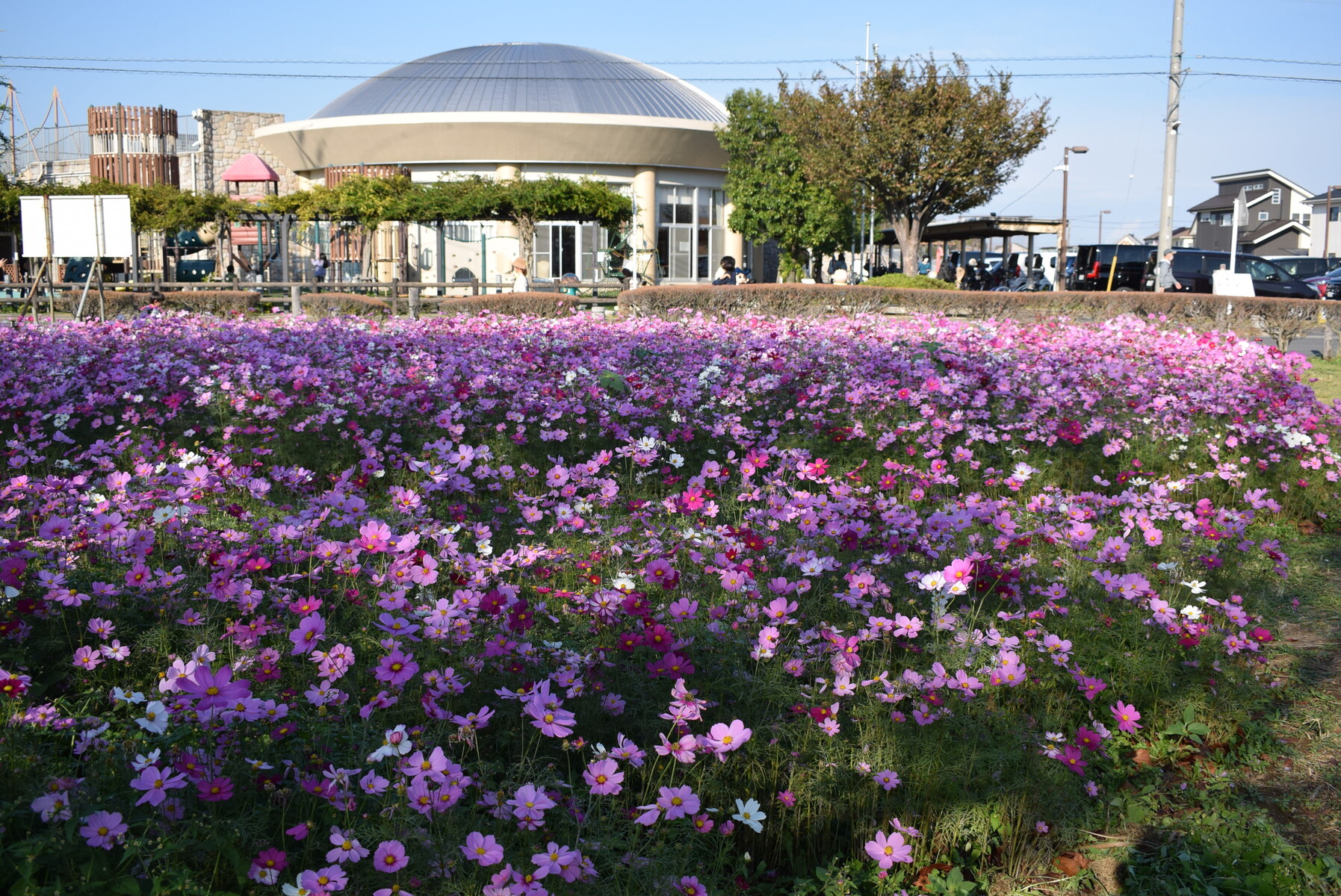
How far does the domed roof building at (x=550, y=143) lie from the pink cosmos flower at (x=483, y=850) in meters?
34.3

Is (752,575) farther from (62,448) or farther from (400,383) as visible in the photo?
(62,448)

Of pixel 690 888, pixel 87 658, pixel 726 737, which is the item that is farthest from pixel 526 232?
pixel 690 888

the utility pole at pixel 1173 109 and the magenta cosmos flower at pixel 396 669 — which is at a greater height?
the utility pole at pixel 1173 109

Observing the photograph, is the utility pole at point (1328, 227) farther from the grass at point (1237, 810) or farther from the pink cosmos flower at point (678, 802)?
the pink cosmos flower at point (678, 802)

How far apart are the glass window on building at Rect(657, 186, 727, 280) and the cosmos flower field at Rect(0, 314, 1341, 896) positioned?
38.2m

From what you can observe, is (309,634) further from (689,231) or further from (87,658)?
(689,231)

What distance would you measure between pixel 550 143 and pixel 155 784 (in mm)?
40422

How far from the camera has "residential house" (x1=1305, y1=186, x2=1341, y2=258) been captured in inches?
2461

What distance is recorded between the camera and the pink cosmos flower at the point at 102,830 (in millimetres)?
1881

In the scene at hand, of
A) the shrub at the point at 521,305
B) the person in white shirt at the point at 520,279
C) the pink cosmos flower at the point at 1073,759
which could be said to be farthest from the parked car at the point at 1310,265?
the pink cosmos flower at the point at 1073,759

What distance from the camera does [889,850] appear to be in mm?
2533

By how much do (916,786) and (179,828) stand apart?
6.07 ft

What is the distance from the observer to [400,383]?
6809mm

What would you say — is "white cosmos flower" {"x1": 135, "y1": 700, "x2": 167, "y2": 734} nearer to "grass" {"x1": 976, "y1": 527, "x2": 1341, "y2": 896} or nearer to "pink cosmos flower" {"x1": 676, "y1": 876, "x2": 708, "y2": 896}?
"pink cosmos flower" {"x1": 676, "y1": 876, "x2": 708, "y2": 896}
